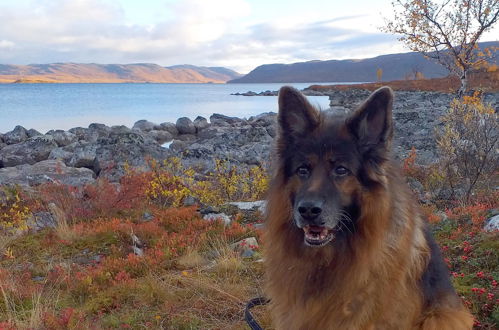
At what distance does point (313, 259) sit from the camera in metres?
3.35

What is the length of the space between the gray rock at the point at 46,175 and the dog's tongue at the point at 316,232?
29.4 feet

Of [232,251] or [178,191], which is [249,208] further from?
[232,251]

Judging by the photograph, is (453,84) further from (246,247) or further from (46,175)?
(246,247)

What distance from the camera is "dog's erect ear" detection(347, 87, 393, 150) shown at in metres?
3.07

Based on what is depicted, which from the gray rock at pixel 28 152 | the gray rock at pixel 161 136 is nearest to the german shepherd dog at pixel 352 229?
the gray rock at pixel 28 152

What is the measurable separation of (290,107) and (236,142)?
16138 mm

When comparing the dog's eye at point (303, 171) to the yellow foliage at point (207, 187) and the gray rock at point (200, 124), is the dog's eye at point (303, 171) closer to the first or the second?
the yellow foliage at point (207, 187)

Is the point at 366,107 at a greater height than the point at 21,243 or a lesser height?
greater

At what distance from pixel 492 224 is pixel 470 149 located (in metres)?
3.82

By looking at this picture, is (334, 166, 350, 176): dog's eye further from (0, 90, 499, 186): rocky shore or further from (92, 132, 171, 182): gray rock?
(92, 132, 171, 182): gray rock

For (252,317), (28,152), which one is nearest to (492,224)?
(252,317)

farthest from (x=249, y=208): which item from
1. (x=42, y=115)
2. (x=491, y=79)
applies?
(x=491, y=79)

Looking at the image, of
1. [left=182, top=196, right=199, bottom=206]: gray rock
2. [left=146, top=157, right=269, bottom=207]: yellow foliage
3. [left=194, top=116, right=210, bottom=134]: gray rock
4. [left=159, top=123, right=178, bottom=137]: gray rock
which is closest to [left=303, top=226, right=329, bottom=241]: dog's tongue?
[left=146, top=157, right=269, bottom=207]: yellow foliage

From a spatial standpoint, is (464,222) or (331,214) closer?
(331,214)
